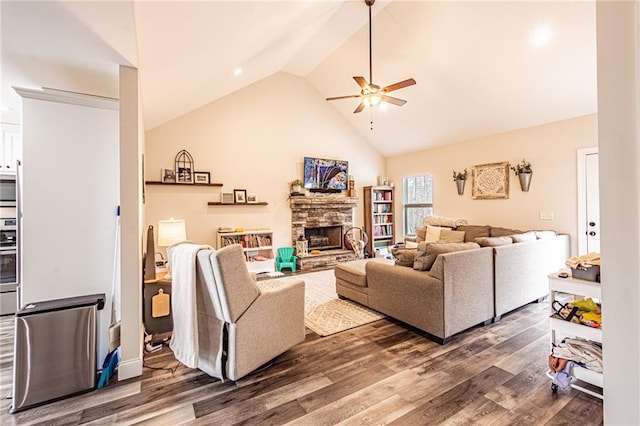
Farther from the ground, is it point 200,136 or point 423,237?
point 200,136

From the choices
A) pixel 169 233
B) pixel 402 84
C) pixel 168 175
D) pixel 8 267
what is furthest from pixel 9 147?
pixel 402 84

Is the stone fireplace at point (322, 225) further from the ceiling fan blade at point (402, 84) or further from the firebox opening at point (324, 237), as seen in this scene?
the ceiling fan blade at point (402, 84)

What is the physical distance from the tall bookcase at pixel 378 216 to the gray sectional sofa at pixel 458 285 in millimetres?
3456

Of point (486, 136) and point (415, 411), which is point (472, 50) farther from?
point (415, 411)

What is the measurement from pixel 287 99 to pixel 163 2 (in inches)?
172

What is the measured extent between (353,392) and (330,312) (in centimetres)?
145

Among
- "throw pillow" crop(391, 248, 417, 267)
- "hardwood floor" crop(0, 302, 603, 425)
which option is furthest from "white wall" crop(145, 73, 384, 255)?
"throw pillow" crop(391, 248, 417, 267)

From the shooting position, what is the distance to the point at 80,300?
2.06 m

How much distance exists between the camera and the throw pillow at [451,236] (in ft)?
16.0

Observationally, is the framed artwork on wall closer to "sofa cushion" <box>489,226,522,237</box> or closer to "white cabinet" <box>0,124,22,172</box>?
"sofa cushion" <box>489,226,522,237</box>

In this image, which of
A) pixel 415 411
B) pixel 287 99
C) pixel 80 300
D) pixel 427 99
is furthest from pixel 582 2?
pixel 80 300

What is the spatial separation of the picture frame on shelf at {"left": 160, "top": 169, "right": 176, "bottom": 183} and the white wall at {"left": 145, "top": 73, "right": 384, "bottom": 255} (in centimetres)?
8

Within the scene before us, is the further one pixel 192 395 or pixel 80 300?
pixel 80 300

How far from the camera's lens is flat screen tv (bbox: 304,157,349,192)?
20.5ft
